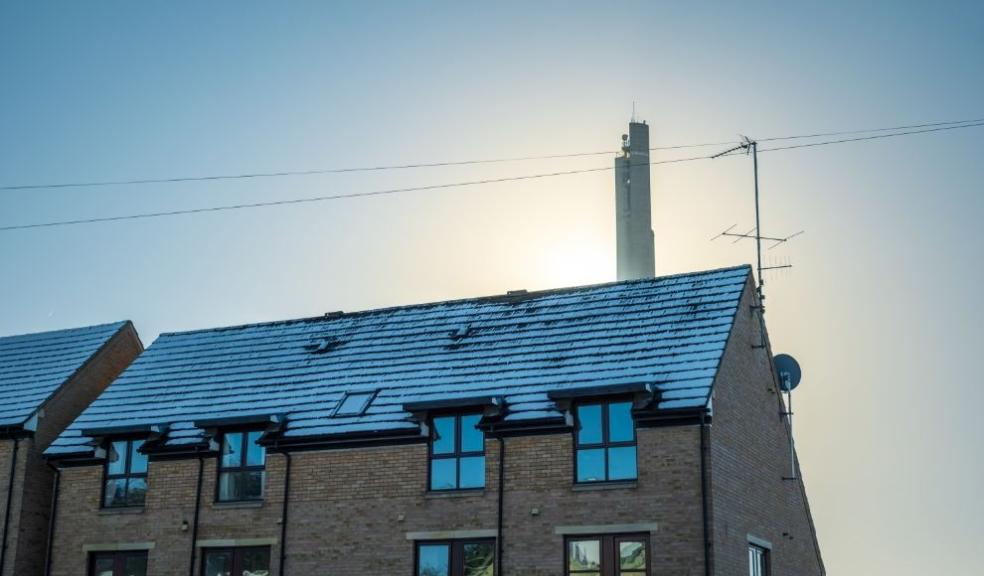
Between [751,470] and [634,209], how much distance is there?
3922cm

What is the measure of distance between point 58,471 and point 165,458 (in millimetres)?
3245

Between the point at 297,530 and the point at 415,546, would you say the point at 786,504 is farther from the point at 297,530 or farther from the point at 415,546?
the point at 297,530

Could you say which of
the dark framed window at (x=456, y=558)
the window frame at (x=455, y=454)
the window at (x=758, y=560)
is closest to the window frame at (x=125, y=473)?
the window frame at (x=455, y=454)

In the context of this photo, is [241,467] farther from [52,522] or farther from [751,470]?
[751,470]

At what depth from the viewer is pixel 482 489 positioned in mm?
27203

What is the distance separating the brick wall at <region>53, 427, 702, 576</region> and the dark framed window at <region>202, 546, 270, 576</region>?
10.6 inches

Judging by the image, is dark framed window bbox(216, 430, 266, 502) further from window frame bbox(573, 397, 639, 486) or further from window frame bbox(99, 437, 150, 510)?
window frame bbox(573, 397, 639, 486)

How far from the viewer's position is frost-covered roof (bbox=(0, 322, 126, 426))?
3397 cm

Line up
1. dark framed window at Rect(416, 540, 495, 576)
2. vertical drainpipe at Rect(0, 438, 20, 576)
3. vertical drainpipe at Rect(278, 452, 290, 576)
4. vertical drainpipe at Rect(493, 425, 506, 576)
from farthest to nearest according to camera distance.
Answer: vertical drainpipe at Rect(0, 438, 20, 576) < vertical drainpipe at Rect(278, 452, 290, 576) < dark framed window at Rect(416, 540, 495, 576) < vertical drainpipe at Rect(493, 425, 506, 576)

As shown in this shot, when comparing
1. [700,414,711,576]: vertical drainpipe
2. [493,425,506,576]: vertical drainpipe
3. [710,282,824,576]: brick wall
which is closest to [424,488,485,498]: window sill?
[493,425,506,576]: vertical drainpipe

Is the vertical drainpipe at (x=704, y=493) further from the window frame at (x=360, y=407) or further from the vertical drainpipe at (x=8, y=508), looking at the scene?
the vertical drainpipe at (x=8, y=508)

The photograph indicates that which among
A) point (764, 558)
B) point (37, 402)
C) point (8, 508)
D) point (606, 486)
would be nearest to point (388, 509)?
point (606, 486)

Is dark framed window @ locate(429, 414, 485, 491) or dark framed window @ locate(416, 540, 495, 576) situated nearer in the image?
dark framed window @ locate(416, 540, 495, 576)

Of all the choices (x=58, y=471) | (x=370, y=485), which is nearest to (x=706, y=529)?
(x=370, y=485)
